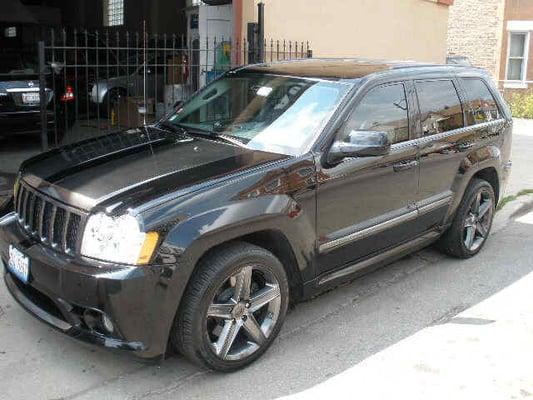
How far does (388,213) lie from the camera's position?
175 inches

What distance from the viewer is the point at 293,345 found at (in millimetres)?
3951

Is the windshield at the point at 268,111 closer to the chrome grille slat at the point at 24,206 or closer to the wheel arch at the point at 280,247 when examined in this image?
the wheel arch at the point at 280,247

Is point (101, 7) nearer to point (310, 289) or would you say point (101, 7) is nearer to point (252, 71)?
point (252, 71)

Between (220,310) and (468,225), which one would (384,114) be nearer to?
(468,225)

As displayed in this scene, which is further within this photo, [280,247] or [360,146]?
[360,146]

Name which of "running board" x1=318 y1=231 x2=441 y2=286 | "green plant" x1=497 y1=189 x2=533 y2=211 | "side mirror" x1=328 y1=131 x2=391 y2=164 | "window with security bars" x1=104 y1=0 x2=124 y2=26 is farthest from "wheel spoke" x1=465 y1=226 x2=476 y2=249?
"window with security bars" x1=104 y1=0 x2=124 y2=26

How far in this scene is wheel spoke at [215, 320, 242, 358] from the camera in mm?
3473

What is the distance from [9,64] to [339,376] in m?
8.31

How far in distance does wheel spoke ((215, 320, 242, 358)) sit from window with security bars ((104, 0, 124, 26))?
17918 millimetres

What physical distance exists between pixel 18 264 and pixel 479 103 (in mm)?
3952

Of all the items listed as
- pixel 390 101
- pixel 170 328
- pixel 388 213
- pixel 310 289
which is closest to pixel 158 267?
pixel 170 328

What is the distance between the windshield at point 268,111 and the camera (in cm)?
405

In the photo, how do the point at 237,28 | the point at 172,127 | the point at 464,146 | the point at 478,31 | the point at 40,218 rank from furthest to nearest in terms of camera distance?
1. the point at 478,31
2. the point at 237,28
3. the point at 464,146
4. the point at 172,127
5. the point at 40,218

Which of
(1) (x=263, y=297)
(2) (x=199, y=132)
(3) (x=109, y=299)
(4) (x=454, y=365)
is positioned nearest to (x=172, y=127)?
(2) (x=199, y=132)
